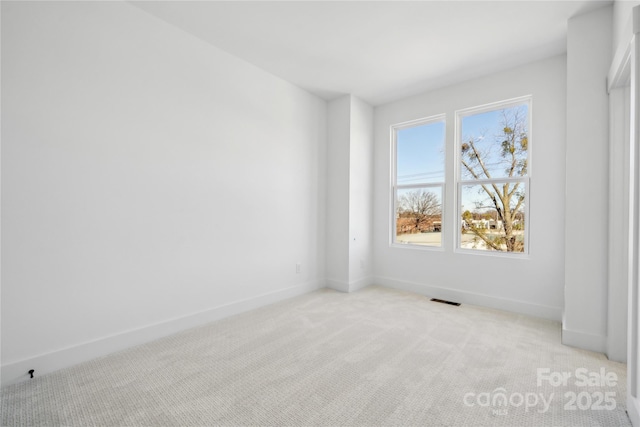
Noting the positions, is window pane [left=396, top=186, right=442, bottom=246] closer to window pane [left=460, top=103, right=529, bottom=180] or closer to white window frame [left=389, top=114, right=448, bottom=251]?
white window frame [left=389, top=114, right=448, bottom=251]

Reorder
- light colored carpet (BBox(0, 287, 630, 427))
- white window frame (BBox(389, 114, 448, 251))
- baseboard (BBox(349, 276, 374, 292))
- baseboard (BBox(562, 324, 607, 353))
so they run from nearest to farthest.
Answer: light colored carpet (BBox(0, 287, 630, 427)) → baseboard (BBox(562, 324, 607, 353)) → white window frame (BBox(389, 114, 448, 251)) → baseboard (BBox(349, 276, 374, 292))

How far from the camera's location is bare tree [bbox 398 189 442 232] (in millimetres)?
4031

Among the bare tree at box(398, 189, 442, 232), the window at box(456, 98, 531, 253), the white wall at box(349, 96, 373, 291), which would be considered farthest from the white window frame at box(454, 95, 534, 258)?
the white wall at box(349, 96, 373, 291)

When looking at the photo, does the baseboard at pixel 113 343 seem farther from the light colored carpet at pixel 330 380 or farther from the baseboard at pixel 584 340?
the baseboard at pixel 584 340

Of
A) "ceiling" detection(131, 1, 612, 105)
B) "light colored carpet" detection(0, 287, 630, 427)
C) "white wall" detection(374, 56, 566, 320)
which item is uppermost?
"ceiling" detection(131, 1, 612, 105)

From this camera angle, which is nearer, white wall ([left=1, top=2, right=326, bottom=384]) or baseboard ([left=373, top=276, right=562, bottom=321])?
white wall ([left=1, top=2, right=326, bottom=384])

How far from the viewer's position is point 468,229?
12.2 ft

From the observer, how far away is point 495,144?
140 inches

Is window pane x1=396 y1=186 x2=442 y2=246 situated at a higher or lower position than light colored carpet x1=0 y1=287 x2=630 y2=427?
higher

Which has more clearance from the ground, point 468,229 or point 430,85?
point 430,85

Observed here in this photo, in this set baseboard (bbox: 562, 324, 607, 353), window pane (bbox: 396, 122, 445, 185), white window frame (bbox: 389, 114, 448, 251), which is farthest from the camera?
window pane (bbox: 396, 122, 445, 185)

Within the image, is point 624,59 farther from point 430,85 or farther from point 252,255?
point 252,255

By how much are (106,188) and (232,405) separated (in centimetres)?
184

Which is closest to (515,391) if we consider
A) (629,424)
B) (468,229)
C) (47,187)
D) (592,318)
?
(629,424)
